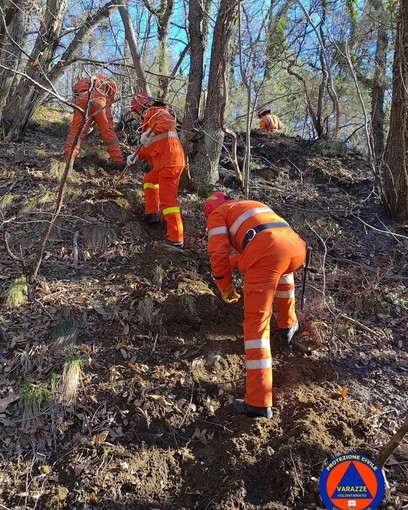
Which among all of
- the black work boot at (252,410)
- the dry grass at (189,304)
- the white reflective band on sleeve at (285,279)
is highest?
the white reflective band on sleeve at (285,279)

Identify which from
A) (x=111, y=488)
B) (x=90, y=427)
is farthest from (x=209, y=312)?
(x=111, y=488)

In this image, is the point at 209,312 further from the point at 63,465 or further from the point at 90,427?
the point at 63,465

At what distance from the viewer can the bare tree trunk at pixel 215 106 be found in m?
6.11

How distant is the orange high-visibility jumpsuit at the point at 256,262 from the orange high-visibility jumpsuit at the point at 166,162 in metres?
1.37

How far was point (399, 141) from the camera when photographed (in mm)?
6516

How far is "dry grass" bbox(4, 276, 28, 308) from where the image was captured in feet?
14.7

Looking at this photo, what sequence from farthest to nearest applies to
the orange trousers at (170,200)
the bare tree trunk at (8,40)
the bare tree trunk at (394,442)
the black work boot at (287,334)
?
the bare tree trunk at (8,40)
the orange trousers at (170,200)
the black work boot at (287,334)
the bare tree trunk at (394,442)

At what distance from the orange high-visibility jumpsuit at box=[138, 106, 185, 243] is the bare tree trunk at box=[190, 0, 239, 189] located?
31.6 inches

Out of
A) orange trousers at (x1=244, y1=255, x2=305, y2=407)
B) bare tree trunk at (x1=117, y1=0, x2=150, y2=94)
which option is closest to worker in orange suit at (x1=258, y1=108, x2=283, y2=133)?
bare tree trunk at (x1=117, y1=0, x2=150, y2=94)

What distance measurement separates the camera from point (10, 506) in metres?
3.07

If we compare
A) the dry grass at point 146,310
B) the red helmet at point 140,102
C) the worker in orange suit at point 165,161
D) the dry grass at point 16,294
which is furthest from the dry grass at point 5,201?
the dry grass at point 146,310

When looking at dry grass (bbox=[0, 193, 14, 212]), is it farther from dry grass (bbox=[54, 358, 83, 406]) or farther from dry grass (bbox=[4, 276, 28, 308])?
dry grass (bbox=[54, 358, 83, 406])

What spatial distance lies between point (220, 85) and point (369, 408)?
4.83 m

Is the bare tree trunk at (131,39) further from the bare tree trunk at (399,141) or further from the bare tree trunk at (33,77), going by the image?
the bare tree trunk at (399,141)
